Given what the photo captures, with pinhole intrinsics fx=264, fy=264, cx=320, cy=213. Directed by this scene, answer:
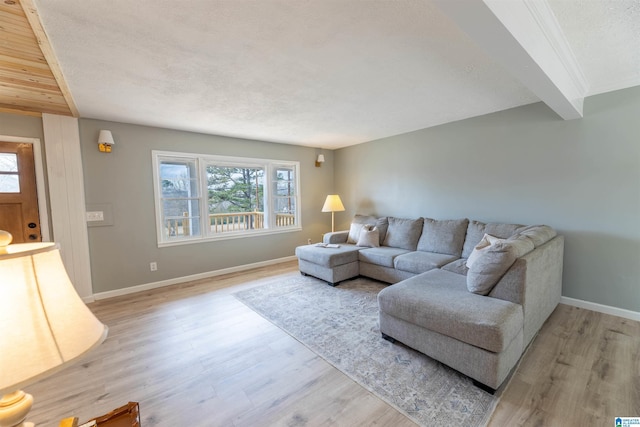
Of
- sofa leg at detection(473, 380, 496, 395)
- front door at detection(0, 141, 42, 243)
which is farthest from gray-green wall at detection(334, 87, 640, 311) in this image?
front door at detection(0, 141, 42, 243)

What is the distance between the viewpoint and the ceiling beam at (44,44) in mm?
1440

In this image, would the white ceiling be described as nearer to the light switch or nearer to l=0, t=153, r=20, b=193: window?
l=0, t=153, r=20, b=193: window

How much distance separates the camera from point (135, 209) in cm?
370

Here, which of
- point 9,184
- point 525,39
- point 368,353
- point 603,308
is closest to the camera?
point 525,39

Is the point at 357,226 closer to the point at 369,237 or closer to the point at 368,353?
the point at 369,237

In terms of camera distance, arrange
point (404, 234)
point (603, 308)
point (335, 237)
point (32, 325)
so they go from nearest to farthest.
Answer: point (32, 325)
point (603, 308)
point (404, 234)
point (335, 237)

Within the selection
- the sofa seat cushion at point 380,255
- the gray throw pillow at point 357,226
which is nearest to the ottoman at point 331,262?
the sofa seat cushion at point 380,255

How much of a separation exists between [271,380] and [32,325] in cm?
163

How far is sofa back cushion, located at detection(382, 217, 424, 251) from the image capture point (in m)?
4.00

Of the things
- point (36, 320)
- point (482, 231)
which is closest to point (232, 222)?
point (482, 231)

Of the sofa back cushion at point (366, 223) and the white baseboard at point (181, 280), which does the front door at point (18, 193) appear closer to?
the white baseboard at point (181, 280)

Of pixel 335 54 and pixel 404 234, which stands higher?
pixel 335 54

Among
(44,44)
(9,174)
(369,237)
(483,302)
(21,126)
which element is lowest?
(483,302)

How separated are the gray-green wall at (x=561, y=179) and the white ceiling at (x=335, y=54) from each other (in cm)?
29
